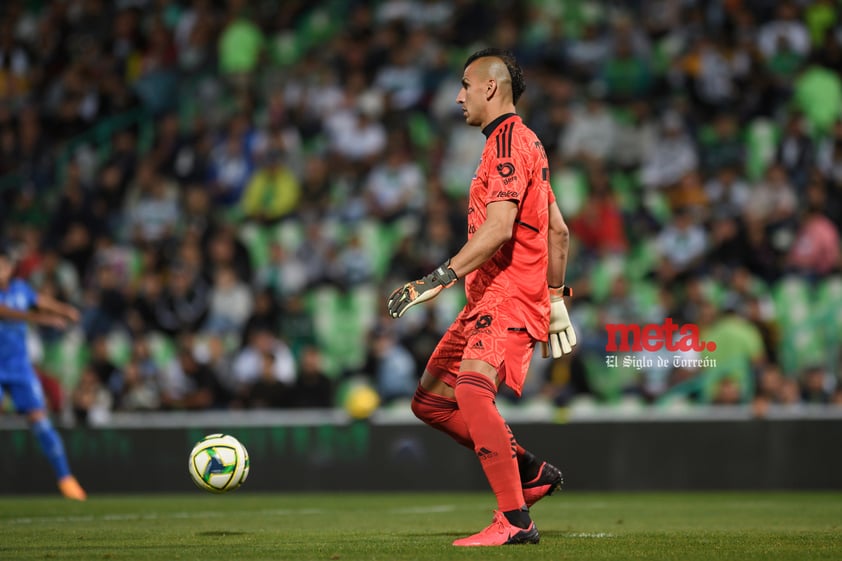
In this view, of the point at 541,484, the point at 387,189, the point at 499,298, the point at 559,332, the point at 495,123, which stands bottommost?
the point at 541,484

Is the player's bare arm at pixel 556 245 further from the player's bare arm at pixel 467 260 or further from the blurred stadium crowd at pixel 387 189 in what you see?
the blurred stadium crowd at pixel 387 189

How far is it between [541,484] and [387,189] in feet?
33.4

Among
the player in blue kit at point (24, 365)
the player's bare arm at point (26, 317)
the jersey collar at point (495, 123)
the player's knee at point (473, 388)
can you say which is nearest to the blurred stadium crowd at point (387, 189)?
the player in blue kit at point (24, 365)

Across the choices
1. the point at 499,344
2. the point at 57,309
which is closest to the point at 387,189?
the point at 57,309

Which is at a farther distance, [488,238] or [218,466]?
[218,466]

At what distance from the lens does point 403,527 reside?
8.80 metres

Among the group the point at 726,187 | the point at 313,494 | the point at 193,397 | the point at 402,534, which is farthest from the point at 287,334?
the point at 402,534

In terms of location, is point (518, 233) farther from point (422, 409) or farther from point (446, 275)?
point (422, 409)

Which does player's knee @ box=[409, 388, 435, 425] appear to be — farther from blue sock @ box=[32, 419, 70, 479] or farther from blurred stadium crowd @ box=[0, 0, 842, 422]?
blurred stadium crowd @ box=[0, 0, 842, 422]

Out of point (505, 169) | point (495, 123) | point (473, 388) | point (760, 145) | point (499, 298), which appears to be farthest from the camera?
point (760, 145)

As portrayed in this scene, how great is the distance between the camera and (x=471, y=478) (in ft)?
46.4

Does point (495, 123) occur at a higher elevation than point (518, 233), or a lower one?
higher

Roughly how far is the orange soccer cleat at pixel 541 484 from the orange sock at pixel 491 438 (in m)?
0.57

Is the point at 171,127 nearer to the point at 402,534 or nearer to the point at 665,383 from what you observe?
the point at 665,383
